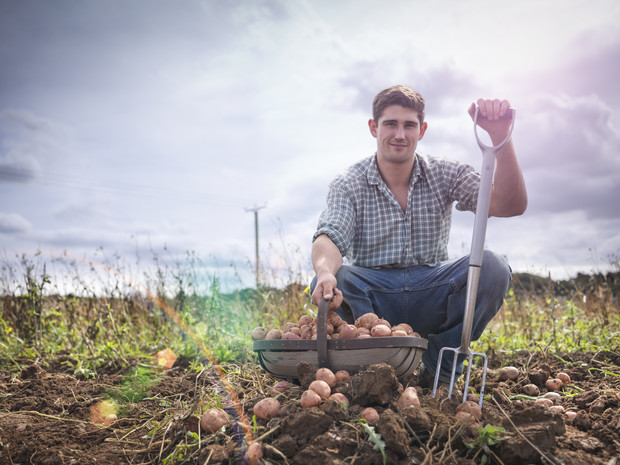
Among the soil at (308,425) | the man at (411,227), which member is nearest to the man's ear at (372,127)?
the man at (411,227)

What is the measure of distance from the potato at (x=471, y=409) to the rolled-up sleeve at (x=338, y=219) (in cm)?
129

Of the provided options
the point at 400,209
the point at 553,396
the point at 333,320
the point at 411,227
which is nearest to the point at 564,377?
the point at 553,396

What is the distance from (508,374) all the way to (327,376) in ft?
5.86

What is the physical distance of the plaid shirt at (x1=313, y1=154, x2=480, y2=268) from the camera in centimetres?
346

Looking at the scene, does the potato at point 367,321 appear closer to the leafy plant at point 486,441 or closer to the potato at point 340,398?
the potato at point 340,398

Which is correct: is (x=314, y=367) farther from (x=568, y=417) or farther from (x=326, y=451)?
(x=568, y=417)

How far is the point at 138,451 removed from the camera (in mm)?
2193

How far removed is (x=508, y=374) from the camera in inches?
130

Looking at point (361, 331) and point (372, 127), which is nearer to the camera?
point (361, 331)

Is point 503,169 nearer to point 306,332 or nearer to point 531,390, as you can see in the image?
point 531,390

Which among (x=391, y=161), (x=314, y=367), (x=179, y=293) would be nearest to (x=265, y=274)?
(x=179, y=293)

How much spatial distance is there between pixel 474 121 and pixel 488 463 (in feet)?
6.44

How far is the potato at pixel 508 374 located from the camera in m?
3.30

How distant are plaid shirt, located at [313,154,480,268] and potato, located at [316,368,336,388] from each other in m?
1.37
